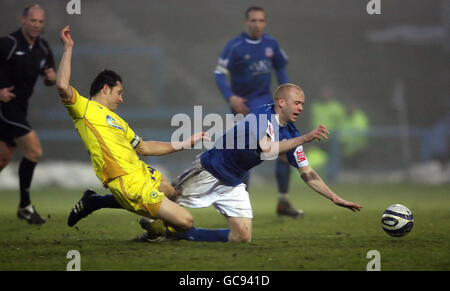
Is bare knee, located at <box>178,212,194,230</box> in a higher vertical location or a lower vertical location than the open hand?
lower

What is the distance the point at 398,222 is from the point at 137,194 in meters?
2.27

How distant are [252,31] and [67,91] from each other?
369cm

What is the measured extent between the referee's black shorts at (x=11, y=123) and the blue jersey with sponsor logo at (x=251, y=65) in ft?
8.01

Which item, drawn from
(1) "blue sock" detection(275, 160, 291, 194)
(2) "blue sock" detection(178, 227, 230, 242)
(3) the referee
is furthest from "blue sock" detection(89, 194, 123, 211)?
(1) "blue sock" detection(275, 160, 291, 194)

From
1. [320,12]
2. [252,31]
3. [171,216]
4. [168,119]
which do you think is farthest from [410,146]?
[171,216]

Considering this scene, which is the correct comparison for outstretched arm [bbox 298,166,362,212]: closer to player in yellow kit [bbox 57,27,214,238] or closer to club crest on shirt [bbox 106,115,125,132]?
player in yellow kit [bbox 57,27,214,238]

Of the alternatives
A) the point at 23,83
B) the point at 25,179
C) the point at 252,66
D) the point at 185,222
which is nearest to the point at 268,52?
the point at 252,66

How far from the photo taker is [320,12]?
64.3 ft

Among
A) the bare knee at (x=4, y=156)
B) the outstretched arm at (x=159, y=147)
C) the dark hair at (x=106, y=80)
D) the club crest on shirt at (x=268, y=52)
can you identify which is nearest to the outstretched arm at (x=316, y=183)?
the outstretched arm at (x=159, y=147)

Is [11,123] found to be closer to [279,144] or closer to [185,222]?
[185,222]

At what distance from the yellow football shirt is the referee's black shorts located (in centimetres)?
229

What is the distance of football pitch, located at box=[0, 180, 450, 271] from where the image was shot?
4.80 metres

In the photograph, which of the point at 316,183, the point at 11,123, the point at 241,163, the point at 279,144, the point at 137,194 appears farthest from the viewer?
the point at 11,123

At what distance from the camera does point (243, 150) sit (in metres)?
6.04
